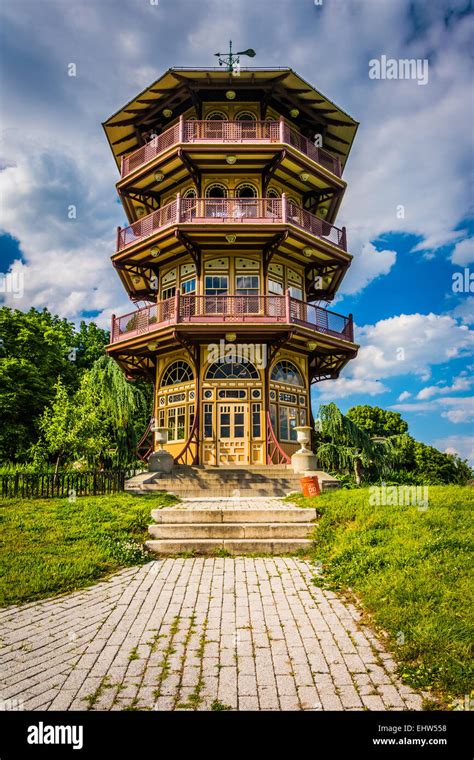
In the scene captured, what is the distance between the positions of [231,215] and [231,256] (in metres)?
1.75

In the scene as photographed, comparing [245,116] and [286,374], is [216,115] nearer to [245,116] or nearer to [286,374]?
[245,116]

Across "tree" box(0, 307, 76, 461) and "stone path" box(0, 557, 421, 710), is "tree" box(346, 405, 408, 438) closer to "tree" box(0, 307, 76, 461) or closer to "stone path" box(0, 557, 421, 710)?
"tree" box(0, 307, 76, 461)

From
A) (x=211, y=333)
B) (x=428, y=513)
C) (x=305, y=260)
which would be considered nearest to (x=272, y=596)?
(x=428, y=513)

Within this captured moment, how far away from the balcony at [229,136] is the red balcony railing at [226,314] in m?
6.23

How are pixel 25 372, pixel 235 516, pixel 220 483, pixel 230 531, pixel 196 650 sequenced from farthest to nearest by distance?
pixel 25 372, pixel 220 483, pixel 235 516, pixel 230 531, pixel 196 650

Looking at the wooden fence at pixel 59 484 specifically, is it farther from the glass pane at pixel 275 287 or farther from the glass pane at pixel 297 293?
the glass pane at pixel 297 293

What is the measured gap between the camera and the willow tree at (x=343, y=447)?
20125 mm

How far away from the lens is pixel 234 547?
341 inches

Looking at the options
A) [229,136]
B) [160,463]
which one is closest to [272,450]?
[160,463]

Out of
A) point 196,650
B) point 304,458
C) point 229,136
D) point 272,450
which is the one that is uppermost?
point 229,136

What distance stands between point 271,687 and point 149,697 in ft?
3.64

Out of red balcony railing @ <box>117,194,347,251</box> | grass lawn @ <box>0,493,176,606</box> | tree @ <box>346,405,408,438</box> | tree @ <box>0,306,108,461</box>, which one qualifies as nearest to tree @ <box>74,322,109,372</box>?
tree @ <box>0,306,108,461</box>

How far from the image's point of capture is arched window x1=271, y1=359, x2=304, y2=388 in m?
18.8

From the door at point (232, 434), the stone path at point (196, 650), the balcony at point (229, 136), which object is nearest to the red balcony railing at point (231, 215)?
the balcony at point (229, 136)
